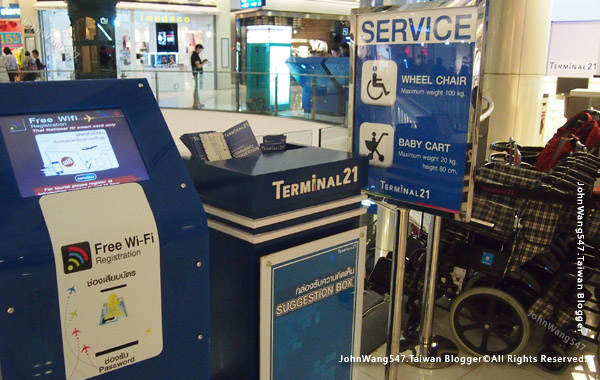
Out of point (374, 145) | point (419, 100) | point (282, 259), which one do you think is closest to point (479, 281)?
point (374, 145)

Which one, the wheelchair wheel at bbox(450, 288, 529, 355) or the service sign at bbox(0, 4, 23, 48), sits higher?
the service sign at bbox(0, 4, 23, 48)

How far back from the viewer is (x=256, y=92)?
10.8 m

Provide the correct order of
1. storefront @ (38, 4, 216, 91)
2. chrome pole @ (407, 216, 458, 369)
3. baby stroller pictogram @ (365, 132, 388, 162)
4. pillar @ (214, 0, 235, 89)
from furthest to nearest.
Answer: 1. pillar @ (214, 0, 235, 89)
2. storefront @ (38, 4, 216, 91)
3. chrome pole @ (407, 216, 458, 369)
4. baby stroller pictogram @ (365, 132, 388, 162)

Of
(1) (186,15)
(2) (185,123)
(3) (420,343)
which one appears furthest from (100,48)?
(1) (186,15)

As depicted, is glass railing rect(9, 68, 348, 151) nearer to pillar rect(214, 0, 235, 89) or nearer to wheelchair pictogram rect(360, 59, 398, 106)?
pillar rect(214, 0, 235, 89)

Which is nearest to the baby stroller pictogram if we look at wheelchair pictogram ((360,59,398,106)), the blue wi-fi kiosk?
wheelchair pictogram ((360,59,398,106))

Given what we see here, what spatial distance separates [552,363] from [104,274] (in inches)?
99.2

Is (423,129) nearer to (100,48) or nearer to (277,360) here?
(277,360)

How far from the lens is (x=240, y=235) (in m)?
1.92

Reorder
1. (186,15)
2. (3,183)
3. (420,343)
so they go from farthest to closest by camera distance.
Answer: (186,15) → (420,343) → (3,183)

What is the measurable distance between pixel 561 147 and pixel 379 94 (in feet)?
5.14

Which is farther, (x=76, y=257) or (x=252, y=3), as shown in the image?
(x=252, y=3)

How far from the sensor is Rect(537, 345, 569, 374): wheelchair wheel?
305cm

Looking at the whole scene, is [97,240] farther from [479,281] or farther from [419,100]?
[479,281]
